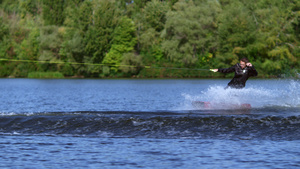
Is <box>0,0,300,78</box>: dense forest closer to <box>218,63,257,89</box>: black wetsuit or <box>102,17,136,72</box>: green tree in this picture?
<box>102,17,136,72</box>: green tree

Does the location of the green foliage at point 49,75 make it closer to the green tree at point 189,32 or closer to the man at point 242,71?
the green tree at point 189,32

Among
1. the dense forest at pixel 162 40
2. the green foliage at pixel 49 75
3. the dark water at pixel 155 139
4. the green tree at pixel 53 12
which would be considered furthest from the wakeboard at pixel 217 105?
the green tree at pixel 53 12

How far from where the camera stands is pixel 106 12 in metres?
90.9

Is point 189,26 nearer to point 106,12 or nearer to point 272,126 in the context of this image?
point 106,12

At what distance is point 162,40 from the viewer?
89.8m

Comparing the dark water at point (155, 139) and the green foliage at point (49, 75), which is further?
the green foliage at point (49, 75)

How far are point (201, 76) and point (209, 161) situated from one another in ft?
257

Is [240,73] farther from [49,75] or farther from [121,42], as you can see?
[49,75]

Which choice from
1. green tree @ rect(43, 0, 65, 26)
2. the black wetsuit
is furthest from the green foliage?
the black wetsuit

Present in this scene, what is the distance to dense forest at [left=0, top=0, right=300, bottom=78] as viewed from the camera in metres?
80.0

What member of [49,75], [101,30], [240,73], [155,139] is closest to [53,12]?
[49,75]

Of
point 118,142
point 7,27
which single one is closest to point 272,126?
point 118,142

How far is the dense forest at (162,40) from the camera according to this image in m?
80.0

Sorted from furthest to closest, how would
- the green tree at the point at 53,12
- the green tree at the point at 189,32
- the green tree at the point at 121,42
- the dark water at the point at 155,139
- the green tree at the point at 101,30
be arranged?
the green tree at the point at 53,12
the green tree at the point at 101,30
the green tree at the point at 121,42
the green tree at the point at 189,32
the dark water at the point at 155,139
